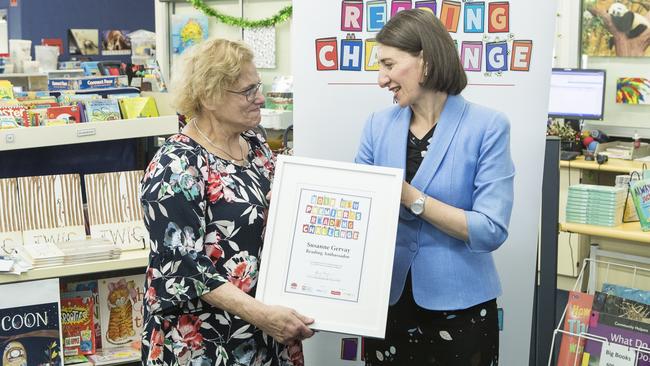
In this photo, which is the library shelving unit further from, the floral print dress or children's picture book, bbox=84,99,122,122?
the floral print dress

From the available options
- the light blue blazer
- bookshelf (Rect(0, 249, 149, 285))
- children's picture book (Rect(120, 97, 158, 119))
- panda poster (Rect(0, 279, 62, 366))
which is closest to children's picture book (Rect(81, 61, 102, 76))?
children's picture book (Rect(120, 97, 158, 119))

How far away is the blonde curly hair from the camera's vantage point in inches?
85.5

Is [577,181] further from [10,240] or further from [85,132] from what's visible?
[10,240]

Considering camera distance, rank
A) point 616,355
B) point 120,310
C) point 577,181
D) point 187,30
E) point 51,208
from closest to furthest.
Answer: point 616,355
point 51,208
point 120,310
point 577,181
point 187,30

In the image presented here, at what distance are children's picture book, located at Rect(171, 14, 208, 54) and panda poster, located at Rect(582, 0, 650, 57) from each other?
3.19m

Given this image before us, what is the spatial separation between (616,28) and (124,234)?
499 centimetres

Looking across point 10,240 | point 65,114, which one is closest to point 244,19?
point 65,114

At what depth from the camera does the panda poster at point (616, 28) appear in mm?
6461

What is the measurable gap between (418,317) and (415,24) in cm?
80

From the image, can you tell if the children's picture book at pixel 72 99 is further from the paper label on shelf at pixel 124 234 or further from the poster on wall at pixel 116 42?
the poster on wall at pixel 116 42

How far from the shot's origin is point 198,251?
210cm

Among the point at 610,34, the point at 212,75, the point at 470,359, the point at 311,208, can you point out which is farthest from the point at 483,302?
the point at 610,34

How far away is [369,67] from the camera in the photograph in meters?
2.95

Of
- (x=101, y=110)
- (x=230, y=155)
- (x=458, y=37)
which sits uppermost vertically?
(x=458, y=37)
